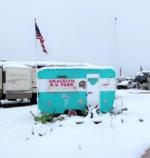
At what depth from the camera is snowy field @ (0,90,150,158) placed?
9.65 meters

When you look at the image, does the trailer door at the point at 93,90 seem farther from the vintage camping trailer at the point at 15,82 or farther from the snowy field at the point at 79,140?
the vintage camping trailer at the point at 15,82

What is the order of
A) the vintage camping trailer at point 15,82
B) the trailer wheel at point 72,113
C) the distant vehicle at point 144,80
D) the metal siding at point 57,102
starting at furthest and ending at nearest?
the distant vehicle at point 144,80
the vintage camping trailer at point 15,82
the metal siding at point 57,102
the trailer wheel at point 72,113

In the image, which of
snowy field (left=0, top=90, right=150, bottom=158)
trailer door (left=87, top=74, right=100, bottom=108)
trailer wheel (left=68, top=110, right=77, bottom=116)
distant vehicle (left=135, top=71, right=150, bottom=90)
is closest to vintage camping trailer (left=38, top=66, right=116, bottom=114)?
trailer door (left=87, top=74, right=100, bottom=108)

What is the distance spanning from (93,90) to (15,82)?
11.7 metres

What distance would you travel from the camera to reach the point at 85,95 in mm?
17297

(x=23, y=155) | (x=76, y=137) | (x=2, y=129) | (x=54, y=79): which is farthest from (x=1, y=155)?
(x=54, y=79)

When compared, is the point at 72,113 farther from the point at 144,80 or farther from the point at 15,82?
the point at 144,80

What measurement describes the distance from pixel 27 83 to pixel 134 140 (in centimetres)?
1858

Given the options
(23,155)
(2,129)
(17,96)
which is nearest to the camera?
(23,155)

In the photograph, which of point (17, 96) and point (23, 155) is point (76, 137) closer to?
point (23, 155)

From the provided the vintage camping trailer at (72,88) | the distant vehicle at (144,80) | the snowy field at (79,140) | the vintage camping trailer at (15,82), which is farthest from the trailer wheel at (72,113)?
the distant vehicle at (144,80)

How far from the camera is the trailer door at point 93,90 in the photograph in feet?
56.9

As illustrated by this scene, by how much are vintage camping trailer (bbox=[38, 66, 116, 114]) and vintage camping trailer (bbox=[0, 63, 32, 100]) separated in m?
11.3

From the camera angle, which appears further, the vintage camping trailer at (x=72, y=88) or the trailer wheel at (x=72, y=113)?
the vintage camping trailer at (x=72, y=88)
